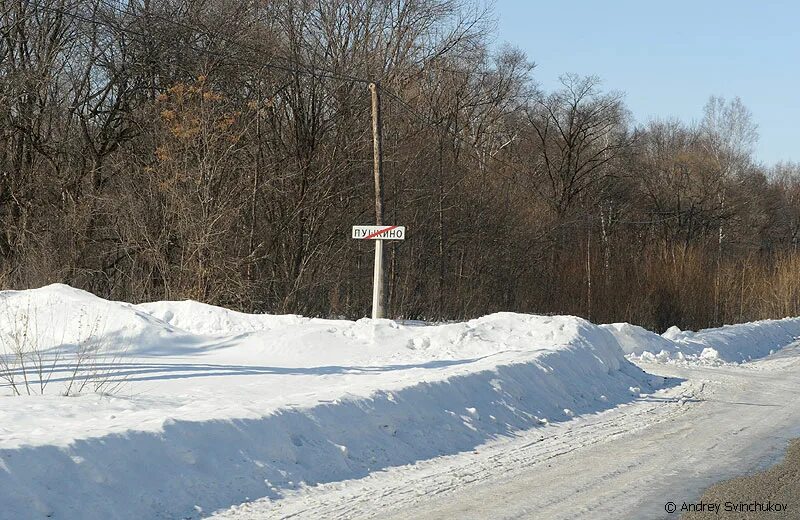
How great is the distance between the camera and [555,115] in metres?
57.7

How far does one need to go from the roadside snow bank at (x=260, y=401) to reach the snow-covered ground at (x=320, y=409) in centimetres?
2

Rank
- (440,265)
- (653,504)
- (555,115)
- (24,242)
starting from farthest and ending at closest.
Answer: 1. (555,115)
2. (440,265)
3. (24,242)
4. (653,504)

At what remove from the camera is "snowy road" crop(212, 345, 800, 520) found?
6660mm

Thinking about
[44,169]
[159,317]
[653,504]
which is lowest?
[653,504]

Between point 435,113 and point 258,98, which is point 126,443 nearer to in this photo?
point 258,98

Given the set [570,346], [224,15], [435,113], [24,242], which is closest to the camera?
[570,346]

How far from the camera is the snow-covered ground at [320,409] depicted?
21.9ft

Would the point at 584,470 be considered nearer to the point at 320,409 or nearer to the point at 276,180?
the point at 320,409

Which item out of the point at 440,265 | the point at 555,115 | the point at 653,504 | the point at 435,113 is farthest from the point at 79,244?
the point at 555,115

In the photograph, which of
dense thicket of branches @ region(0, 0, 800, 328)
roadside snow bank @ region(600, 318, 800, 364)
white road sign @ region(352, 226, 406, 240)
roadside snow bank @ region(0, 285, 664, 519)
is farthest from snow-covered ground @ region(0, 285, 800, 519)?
dense thicket of branches @ region(0, 0, 800, 328)

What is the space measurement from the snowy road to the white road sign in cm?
625

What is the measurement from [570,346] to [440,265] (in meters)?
16.6

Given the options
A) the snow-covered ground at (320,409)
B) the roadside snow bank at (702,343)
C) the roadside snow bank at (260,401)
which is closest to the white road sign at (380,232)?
the roadside snow bank at (260,401)

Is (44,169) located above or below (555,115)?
below
